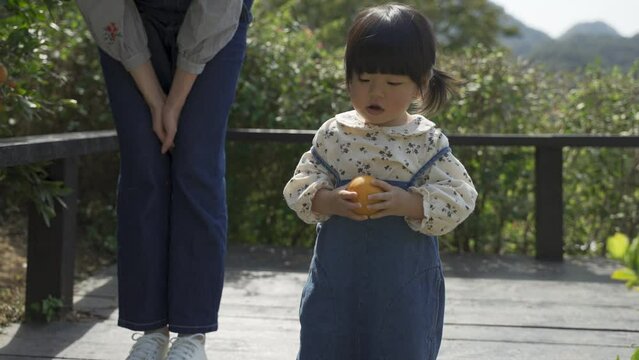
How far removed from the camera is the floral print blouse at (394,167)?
6.29ft

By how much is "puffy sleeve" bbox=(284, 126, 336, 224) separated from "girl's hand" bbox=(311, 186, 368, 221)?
0.02 meters

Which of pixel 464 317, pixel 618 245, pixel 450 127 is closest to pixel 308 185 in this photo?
pixel 618 245

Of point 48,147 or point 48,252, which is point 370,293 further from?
point 48,252

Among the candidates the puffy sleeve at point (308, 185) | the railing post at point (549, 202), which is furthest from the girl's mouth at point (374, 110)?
the railing post at point (549, 202)

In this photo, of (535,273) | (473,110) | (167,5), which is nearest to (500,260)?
(535,273)

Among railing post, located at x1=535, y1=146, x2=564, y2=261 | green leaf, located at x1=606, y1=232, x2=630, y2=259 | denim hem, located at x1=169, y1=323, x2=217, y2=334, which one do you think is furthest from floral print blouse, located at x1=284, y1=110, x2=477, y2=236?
railing post, located at x1=535, y1=146, x2=564, y2=261

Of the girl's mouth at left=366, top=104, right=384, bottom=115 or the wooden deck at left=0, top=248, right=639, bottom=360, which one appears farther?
the wooden deck at left=0, top=248, right=639, bottom=360

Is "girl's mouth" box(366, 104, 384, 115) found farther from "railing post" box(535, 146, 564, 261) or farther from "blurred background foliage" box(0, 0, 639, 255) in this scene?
"blurred background foliage" box(0, 0, 639, 255)

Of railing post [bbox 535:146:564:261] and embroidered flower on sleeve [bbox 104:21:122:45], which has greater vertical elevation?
embroidered flower on sleeve [bbox 104:21:122:45]

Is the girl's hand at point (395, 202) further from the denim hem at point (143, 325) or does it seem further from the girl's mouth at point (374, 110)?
the denim hem at point (143, 325)

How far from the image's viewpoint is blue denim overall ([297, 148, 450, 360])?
6.42ft

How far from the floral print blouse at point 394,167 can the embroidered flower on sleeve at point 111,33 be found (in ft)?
1.90

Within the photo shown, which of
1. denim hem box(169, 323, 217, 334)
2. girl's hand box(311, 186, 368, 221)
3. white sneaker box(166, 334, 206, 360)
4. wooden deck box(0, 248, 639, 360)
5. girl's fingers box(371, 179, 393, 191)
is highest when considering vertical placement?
girl's fingers box(371, 179, 393, 191)

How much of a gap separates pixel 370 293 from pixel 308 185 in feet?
0.82
